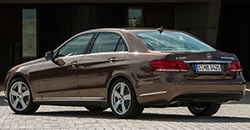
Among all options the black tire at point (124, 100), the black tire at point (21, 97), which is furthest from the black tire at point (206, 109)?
the black tire at point (21, 97)

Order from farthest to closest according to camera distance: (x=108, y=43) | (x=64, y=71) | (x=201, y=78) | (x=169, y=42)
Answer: (x=64, y=71) < (x=108, y=43) < (x=169, y=42) < (x=201, y=78)

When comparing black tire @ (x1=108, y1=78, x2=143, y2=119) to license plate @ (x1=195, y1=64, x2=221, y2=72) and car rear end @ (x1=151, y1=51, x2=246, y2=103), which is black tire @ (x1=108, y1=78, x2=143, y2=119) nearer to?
car rear end @ (x1=151, y1=51, x2=246, y2=103)

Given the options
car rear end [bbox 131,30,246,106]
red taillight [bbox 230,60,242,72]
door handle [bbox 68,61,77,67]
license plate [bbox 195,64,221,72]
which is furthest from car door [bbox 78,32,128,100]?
red taillight [bbox 230,60,242,72]

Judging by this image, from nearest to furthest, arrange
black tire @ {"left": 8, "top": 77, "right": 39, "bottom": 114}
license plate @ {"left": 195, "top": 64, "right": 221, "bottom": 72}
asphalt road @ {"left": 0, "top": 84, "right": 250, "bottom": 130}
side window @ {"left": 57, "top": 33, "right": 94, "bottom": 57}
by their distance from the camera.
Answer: asphalt road @ {"left": 0, "top": 84, "right": 250, "bottom": 130}, license plate @ {"left": 195, "top": 64, "right": 221, "bottom": 72}, side window @ {"left": 57, "top": 33, "right": 94, "bottom": 57}, black tire @ {"left": 8, "top": 77, "right": 39, "bottom": 114}

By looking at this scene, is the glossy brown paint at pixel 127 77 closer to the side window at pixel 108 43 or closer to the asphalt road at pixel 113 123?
the side window at pixel 108 43

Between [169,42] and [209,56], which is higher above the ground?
[169,42]

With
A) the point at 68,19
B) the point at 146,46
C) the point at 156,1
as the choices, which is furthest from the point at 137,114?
the point at 68,19

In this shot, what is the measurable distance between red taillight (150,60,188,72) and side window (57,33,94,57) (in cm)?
195

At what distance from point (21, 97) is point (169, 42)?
301 centimetres

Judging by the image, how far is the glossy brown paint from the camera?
1065cm

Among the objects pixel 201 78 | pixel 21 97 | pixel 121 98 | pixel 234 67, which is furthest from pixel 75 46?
pixel 234 67

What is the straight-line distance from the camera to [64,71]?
12227mm

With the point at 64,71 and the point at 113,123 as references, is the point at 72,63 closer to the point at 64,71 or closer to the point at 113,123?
the point at 64,71

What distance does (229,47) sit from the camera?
105 feet
